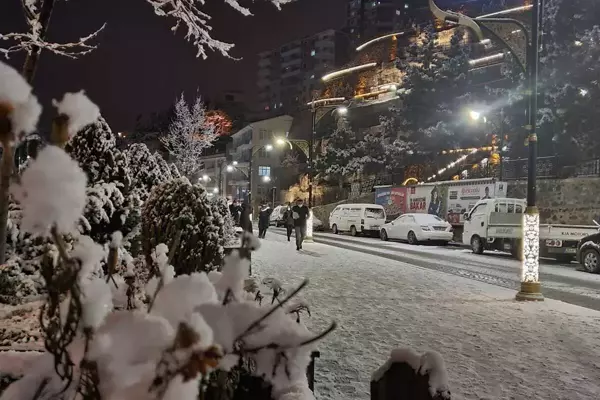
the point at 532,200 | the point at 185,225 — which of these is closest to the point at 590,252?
the point at 532,200

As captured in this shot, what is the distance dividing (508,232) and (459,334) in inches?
591

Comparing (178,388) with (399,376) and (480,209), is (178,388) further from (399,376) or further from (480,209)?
(480,209)

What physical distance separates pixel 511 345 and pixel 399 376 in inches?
228

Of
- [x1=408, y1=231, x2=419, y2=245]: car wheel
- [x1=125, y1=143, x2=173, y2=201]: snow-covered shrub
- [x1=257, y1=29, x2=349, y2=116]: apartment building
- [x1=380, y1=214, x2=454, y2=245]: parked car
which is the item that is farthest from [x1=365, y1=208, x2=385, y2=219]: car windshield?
[x1=257, y1=29, x2=349, y2=116]: apartment building

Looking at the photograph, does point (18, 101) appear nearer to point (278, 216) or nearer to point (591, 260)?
point (591, 260)

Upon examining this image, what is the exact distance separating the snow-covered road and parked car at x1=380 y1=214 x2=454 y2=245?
347 cm

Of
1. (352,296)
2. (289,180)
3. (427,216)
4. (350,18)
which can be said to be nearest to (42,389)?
(352,296)

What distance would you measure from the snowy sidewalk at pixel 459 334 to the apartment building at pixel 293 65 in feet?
314

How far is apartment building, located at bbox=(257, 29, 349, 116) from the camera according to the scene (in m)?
114

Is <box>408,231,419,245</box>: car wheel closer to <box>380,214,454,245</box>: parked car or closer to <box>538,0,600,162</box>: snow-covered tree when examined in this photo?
<box>380,214,454,245</box>: parked car

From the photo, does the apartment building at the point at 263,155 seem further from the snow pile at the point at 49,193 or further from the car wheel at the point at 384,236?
the snow pile at the point at 49,193

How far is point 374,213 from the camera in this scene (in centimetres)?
3450

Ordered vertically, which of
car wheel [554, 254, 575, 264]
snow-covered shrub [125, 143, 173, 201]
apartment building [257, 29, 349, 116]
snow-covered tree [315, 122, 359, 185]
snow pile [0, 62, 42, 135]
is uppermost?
apartment building [257, 29, 349, 116]

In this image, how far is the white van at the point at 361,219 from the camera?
34156 mm
